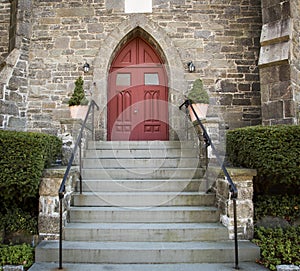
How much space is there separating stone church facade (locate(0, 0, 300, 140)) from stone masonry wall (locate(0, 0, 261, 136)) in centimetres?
3

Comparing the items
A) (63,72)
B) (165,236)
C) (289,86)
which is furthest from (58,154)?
(289,86)

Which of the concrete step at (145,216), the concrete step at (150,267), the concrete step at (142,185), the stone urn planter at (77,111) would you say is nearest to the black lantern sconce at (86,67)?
the stone urn planter at (77,111)

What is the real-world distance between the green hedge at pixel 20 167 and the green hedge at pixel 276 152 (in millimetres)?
3045

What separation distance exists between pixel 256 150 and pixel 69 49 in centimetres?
551

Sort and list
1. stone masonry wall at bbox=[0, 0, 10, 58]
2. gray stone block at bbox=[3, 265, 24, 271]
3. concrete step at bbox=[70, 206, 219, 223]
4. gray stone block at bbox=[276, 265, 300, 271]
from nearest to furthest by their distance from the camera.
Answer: gray stone block at bbox=[276, 265, 300, 271], gray stone block at bbox=[3, 265, 24, 271], concrete step at bbox=[70, 206, 219, 223], stone masonry wall at bbox=[0, 0, 10, 58]

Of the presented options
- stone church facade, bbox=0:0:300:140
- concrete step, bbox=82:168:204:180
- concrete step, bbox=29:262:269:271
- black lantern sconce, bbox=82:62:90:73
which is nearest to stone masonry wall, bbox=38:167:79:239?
concrete step, bbox=29:262:269:271

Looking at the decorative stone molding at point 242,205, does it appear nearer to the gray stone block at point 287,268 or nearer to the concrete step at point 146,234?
the concrete step at point 146,234

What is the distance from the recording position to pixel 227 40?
7.95 m

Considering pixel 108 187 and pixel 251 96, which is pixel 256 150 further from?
pixel 251 96

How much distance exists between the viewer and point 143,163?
225 inches

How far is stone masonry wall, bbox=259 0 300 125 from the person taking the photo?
6.38 metres

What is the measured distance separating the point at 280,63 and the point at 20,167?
5.46 metres

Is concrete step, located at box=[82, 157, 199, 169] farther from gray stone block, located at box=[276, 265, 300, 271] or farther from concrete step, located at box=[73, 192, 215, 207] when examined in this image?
gray stone block, located at box=[276, 265, 300, 271]

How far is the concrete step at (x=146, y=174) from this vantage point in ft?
17.5
